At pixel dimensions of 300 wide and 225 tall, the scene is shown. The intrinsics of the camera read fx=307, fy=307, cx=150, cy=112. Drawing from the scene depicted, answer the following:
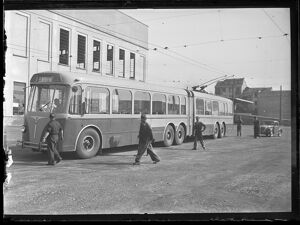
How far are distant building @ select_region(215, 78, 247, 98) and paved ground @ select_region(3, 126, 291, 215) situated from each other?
899mm

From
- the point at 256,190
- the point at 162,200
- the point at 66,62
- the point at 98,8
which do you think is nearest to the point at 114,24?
the point at 98,8

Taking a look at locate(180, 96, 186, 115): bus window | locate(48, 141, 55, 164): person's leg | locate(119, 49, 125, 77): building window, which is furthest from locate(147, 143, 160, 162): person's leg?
locate(48, 141, 55, 164): person's leg

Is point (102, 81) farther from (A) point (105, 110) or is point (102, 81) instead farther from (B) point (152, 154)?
(B) point (152, 154)

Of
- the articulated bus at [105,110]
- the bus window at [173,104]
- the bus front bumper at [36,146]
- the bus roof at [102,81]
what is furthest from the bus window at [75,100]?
the bus window at [173,104]

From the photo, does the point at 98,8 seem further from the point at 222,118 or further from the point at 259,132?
the point at 259,132

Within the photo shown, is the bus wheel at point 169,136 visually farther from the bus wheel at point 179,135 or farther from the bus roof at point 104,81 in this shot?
the bus roof at point 104,81

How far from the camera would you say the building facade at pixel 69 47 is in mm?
4652

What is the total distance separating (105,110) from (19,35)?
1.77m

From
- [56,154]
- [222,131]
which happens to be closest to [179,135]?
[222,131]

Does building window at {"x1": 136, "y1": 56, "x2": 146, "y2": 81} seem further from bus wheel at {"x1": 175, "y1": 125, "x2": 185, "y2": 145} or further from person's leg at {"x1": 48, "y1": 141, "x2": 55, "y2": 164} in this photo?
person's leg at {"x1": 48, "y1": 141, "x2": 55, "y2": 164}

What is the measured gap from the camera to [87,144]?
5172 mm

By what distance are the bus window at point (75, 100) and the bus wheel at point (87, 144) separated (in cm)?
39

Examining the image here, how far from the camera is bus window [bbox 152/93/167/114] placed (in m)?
5.38

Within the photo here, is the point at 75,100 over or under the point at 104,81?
under
